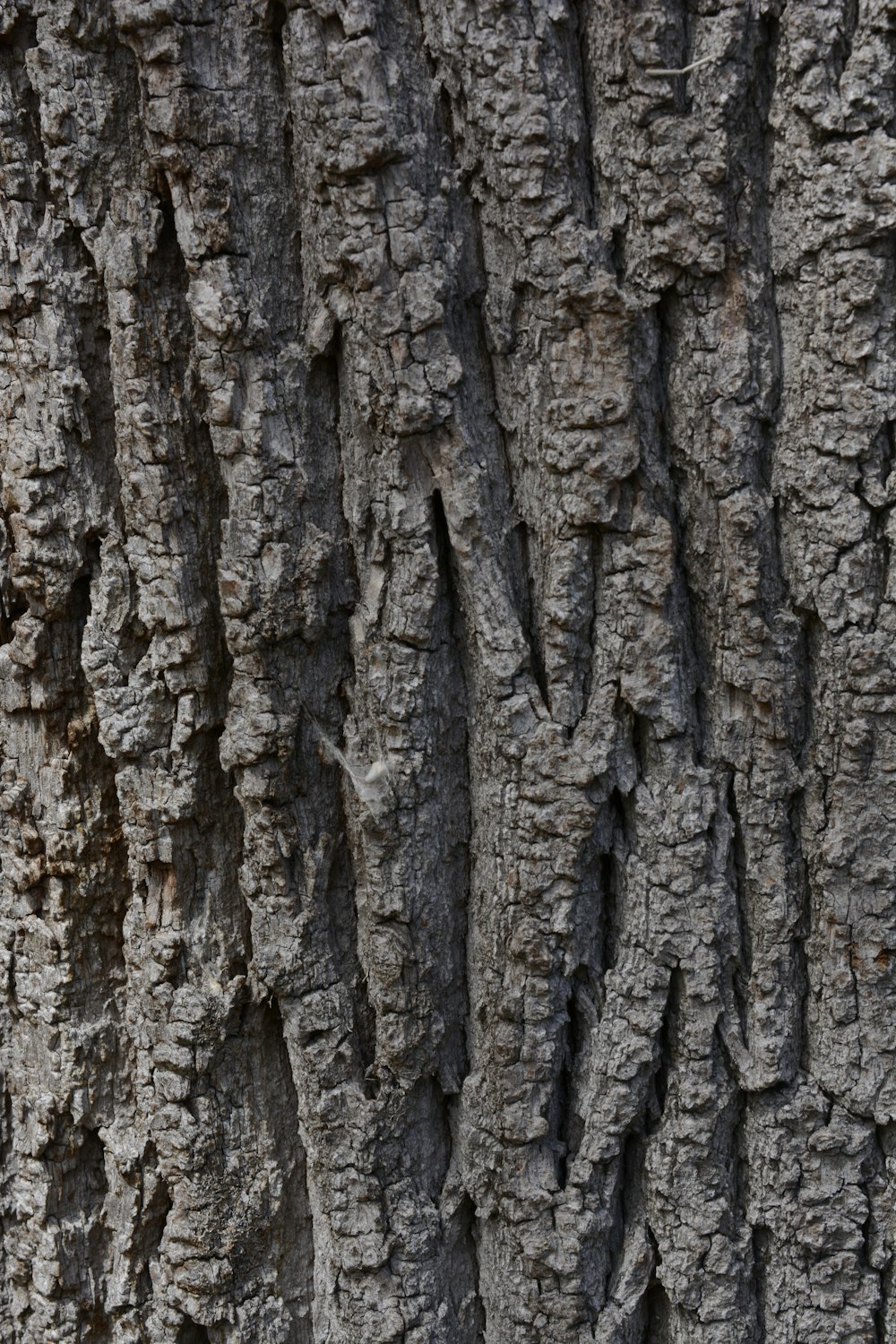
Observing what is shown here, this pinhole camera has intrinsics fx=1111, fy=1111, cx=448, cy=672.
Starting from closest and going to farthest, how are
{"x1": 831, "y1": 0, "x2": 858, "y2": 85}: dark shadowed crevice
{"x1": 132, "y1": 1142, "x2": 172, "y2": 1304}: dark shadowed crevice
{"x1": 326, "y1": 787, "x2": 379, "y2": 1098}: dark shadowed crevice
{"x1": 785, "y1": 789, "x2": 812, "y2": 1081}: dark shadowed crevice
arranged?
{"x1": 831, "y1": 0, "x2": 858, "y2": 85}: dark shadowed crevice < {"x1": 785, "y1": 789, "x2": 812, "y2": 1081}: dark shadowed crevice < {"x1": 326, "y1": 787, "x2": 379, "y2": 1098}: dark shadowed crevice < {"x1": 132, "y1": 1142, "x2": 172, "y2": 1304}: dark shadowed crevice

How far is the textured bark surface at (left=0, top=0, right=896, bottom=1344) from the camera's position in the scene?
1.25 m

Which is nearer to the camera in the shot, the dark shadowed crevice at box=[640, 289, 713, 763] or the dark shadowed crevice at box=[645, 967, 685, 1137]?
the dark shadowed crevice at box=[640, 289, 713, 763]

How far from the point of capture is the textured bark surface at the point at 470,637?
1253 millimetres

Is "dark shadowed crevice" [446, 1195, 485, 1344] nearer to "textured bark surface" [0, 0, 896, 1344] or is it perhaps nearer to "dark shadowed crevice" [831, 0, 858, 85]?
"textured bark surface" [0, 0, 896, 1344]

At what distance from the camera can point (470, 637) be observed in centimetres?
138

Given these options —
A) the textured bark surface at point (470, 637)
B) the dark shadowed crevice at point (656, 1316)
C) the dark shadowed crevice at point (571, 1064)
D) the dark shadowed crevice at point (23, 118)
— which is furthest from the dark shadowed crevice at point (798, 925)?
the dark shadowed crevice at point (23, 118)

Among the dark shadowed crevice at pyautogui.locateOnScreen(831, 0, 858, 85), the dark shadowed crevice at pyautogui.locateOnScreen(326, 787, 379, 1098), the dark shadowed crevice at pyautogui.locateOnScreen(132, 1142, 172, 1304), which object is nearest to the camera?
the dark shadowed crevice at pyautogui.locateOnScreen(831, 0, 858, 85)

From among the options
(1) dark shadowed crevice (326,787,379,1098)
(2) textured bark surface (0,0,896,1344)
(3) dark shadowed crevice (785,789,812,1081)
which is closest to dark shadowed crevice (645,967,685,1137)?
(2) textured bark surface (0,0,896,1344)

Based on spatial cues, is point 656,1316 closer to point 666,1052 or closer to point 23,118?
point 666,1052

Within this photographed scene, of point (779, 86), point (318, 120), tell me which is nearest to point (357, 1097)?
point (318, 120)

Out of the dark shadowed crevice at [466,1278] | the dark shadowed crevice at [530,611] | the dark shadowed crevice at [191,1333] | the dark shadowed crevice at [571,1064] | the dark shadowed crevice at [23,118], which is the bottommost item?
the dark shadowed crevice at [191,1333]

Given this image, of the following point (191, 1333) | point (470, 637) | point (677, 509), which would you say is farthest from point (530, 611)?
point (191, 1333)

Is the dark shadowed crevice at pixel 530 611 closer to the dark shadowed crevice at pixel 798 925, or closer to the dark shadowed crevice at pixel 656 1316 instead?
the dark shadowed crevice at pixel 798 925

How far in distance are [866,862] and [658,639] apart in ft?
1.20
